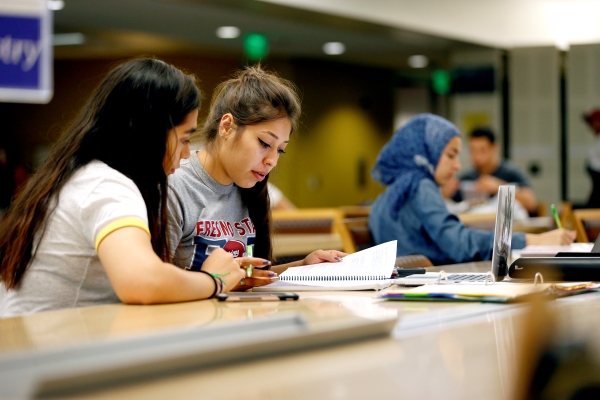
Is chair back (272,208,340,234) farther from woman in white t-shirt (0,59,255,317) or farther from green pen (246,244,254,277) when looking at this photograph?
woman in white t-shirt (0,59,255,317)

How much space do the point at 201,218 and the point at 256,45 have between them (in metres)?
7.34

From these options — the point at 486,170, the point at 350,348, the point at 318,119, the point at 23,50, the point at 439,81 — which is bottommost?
the point at 350,348

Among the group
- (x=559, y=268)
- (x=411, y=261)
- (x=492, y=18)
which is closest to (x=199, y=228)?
(x=411, y=261)

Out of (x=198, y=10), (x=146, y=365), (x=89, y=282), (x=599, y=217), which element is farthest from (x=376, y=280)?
(x=198, y=10)

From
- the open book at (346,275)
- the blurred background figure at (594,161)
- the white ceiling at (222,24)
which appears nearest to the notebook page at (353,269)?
the open book at (346,275)

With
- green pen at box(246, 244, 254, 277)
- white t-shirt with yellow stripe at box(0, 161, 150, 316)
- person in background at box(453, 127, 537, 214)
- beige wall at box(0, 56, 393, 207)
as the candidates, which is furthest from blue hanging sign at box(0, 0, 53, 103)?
beige wall at box(0, 56, 393, 207)

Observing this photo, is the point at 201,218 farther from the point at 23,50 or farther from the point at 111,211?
the point at 23,50

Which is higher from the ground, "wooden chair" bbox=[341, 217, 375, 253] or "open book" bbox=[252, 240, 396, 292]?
"wooden chair" bbox=[341, 217, 375, 253]

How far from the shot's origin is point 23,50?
156 inches

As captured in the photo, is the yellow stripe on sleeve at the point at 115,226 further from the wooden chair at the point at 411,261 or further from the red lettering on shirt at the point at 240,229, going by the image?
the wooden chair at the point at 411,261

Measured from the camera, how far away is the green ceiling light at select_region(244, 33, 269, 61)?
351 inches

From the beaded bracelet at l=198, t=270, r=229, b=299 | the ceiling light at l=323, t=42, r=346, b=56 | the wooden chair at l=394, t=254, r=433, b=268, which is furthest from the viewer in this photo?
the ceiling light at l=323, t=42, r=346, b=56

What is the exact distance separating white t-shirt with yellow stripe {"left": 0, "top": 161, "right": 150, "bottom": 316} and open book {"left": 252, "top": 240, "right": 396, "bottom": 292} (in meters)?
0.36

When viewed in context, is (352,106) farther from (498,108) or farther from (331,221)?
(331,221)
